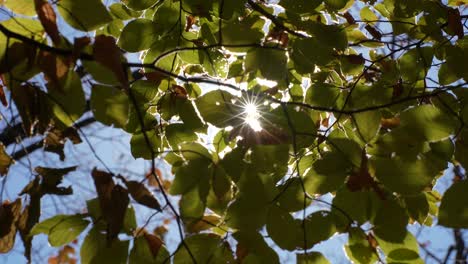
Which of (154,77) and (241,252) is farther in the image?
(154,77)

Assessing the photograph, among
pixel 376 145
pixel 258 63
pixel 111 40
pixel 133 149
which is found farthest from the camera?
pixel 133 149

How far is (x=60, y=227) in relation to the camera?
923mm

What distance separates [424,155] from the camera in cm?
96

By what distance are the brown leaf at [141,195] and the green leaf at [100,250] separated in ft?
0.44

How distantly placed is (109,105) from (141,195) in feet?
0.60

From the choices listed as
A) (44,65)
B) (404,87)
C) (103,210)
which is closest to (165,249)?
(103,210)

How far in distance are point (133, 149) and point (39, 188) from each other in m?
0.29

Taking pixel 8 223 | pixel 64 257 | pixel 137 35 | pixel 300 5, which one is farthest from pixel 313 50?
pixel 64 257

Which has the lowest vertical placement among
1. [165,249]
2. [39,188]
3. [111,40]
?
[165,249]

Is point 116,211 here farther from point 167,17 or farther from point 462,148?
point 462,148

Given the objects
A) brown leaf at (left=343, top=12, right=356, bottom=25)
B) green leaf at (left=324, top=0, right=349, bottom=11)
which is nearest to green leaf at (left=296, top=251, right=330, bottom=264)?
green leaf at (left=324, top=0, right=349, bottom=11)

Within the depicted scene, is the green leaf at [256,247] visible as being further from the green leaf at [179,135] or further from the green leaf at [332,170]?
the green leaf at [179,135]

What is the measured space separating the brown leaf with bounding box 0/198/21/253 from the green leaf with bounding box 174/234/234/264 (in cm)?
35

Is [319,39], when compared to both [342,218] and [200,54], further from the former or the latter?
[342,218]
